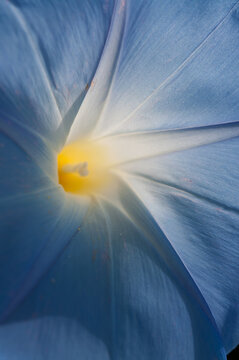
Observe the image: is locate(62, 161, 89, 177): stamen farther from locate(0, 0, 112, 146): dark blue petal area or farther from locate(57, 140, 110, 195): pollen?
locate(0, 0, 112, 146): dark blue petal area

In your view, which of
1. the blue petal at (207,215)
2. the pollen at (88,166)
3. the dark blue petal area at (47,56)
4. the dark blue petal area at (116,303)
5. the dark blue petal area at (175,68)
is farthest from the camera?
the pollen at (88,166)

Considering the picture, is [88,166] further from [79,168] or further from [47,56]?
[47,56]

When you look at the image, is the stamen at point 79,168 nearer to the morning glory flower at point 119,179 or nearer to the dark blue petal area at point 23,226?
the morning glory flower at point 119,179

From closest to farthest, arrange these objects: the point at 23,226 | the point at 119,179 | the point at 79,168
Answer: the point at 23,226 < the point at 79,168 < the point at 119,179

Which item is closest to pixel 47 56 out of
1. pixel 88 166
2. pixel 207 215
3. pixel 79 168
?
pixel 79 168

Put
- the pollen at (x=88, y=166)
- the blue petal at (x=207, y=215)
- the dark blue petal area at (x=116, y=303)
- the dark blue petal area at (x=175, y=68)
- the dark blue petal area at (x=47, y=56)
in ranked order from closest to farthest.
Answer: the dark blue petal area at (x=47, y=56) → the dark blue petal area at (x=116, y=303) → the dark blue petal area at (x=175, y=68) → the blue petal at (x=207, y=215) → the pollen at (x=88, y=166)

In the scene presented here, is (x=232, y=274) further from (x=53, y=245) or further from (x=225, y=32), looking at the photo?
(x=225, y=32)

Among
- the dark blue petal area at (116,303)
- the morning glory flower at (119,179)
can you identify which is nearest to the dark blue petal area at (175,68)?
the morning glory flower at (119,179)
